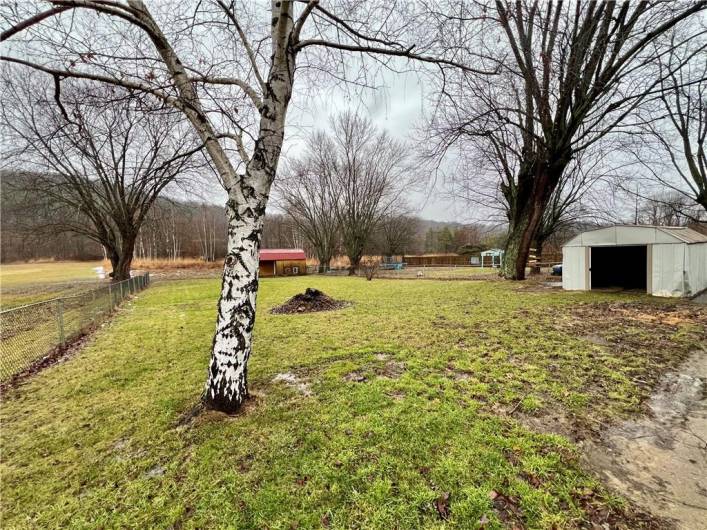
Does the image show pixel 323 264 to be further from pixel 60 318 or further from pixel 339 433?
pixel 339 433

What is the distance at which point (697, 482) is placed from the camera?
2129 mm

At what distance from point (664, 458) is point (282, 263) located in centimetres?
2735

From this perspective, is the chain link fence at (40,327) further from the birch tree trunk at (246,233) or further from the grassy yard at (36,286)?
the grassy yard at (36,286)

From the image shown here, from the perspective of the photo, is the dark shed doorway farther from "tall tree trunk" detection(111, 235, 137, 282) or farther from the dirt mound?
"tall tree trunk" detection(111, 235, 137, 282)

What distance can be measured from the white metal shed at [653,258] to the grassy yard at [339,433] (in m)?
5.33

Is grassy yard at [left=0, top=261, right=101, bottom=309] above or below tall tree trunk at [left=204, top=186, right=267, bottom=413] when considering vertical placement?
below

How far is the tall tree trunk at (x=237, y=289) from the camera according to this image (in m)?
2.83

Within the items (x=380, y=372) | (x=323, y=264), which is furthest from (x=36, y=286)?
(x=380, y=372)

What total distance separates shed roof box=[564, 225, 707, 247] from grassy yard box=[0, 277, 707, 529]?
5406 mm

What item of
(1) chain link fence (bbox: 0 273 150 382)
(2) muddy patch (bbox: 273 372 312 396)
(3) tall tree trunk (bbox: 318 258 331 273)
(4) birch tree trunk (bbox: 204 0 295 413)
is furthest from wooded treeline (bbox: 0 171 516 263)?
(4) birch tree trunk (bbox: 204 0 295 413)

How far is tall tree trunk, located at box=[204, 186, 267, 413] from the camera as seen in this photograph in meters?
2.83

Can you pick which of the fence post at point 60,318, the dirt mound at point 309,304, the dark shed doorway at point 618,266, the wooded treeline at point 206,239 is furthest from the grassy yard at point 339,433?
the wooded treeline at point 206,239

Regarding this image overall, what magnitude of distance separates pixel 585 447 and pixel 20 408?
6070 millimetres

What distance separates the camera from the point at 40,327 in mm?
5820
